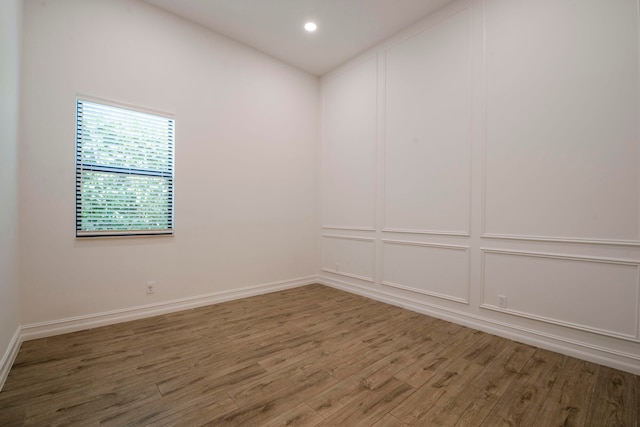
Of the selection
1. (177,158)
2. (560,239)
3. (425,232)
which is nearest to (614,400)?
(560,239)

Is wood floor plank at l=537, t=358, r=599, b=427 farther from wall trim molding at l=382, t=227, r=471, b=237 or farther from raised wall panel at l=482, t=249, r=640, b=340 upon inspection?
wall trim molding at l=382, t=227, r=471, b=237

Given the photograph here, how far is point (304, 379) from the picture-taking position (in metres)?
2.00

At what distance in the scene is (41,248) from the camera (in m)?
2.64

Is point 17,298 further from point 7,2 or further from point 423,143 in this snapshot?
point 423,143

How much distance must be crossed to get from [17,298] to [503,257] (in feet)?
14.5

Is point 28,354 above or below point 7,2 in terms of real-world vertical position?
below

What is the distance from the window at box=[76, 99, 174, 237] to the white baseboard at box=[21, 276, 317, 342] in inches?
32.5

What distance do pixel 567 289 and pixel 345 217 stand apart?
2.74 meters

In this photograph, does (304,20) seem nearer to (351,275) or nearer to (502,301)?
(351,275)

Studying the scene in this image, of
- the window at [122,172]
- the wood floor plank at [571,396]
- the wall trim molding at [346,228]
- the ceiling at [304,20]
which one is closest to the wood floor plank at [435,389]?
the wood floor plank at [571,396]

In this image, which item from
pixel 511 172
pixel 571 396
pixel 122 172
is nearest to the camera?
pixel 571 396

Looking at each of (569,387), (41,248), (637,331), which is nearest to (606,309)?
(637,331)

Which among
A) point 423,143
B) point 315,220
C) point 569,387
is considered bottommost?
point 569,387

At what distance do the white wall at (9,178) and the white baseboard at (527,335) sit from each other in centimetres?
358
